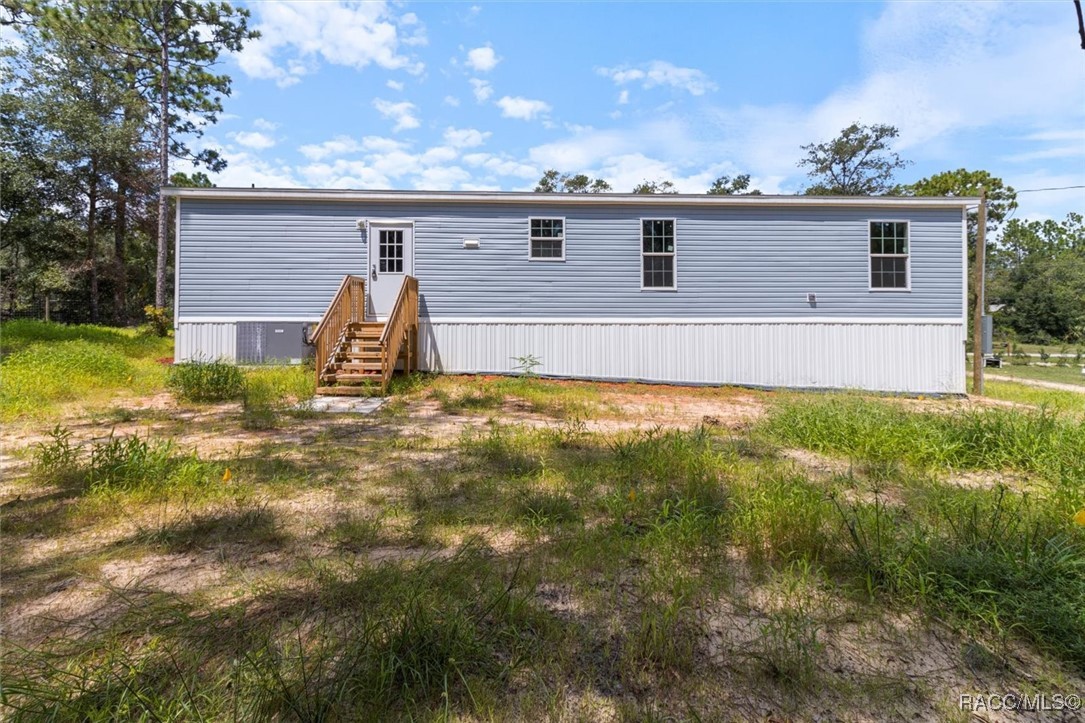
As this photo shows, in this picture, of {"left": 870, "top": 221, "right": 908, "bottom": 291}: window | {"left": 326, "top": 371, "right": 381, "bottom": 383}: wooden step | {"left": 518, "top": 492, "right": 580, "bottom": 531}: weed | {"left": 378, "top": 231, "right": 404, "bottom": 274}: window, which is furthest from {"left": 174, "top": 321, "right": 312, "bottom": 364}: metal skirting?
{"left": 870, "top": 221, "right": 908, "bottom": 291}: window

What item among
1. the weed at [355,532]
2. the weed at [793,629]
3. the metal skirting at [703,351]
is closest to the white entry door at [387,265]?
the metal skirting at [703,351]

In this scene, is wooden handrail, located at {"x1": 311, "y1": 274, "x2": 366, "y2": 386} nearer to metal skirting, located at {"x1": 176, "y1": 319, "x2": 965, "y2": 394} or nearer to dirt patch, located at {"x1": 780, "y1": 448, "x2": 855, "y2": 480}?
metal skirting, located at {"x1": 176, "y1": 319, "x2": 965, "y2": 394}

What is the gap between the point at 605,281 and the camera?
10.4 metres

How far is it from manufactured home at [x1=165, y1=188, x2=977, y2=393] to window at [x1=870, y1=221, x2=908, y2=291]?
0.03 meters

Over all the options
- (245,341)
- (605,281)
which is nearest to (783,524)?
(605,281)

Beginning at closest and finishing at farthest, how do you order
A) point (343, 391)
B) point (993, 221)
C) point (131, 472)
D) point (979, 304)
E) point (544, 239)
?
1. point (131, 472)
2. point (343, 391)
3. point (979, 304)
4. point (544, 239)
5. point (993, 221)

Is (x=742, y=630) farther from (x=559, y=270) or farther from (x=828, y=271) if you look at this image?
(x=828, y=271)

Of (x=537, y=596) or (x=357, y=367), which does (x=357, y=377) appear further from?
(x=537, y=596)

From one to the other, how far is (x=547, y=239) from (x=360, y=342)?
4.38 m

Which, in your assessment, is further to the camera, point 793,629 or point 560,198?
point 560,198

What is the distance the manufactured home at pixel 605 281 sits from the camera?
1003 centimetres

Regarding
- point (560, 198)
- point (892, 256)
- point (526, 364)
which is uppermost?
point (560, 198)

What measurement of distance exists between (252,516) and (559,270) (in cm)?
829

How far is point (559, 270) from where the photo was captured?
34.0ft
